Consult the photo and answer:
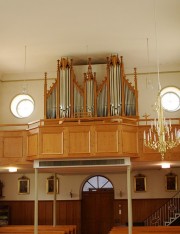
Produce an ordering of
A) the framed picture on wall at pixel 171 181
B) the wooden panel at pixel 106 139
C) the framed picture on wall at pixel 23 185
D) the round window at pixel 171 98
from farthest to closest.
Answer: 1. the framed picture on wall at pixel 23 185
2. the framed picture on wall at pixel 171 181
3. the round window at pixel 171 98
4. the wooden panel at pixel 106 139

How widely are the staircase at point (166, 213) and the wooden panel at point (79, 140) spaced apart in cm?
741

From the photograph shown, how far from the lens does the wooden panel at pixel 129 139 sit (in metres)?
15.7

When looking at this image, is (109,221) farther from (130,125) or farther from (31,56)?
(31,56)

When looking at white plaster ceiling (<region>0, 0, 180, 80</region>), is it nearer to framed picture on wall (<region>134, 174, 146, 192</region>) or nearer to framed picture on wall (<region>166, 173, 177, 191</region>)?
framed picture on wall (<region>166, 173, 177, 191</region>)

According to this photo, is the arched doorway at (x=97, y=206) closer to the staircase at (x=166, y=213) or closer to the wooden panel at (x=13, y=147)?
the staircase at (x=166, y=213)

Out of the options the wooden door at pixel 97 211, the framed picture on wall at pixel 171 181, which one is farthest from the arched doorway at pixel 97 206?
the framed picture on wall at pixel 171 181

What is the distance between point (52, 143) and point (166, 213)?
828 centimetres

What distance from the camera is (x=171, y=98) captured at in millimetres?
20859

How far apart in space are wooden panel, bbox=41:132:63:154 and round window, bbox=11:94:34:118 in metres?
5.88

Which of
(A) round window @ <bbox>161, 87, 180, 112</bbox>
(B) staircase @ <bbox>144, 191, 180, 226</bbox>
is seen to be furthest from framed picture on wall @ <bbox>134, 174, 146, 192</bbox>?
(A) round window @ <bbox>161, 87, 180, 112</bbox>

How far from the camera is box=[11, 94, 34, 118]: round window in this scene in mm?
21670

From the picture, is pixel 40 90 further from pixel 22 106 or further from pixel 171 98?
pixel 171 98

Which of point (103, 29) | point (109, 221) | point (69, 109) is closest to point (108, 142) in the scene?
point (69, 109)

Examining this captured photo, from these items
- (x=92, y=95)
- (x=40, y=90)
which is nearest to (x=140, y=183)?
(x=92, y=95)
